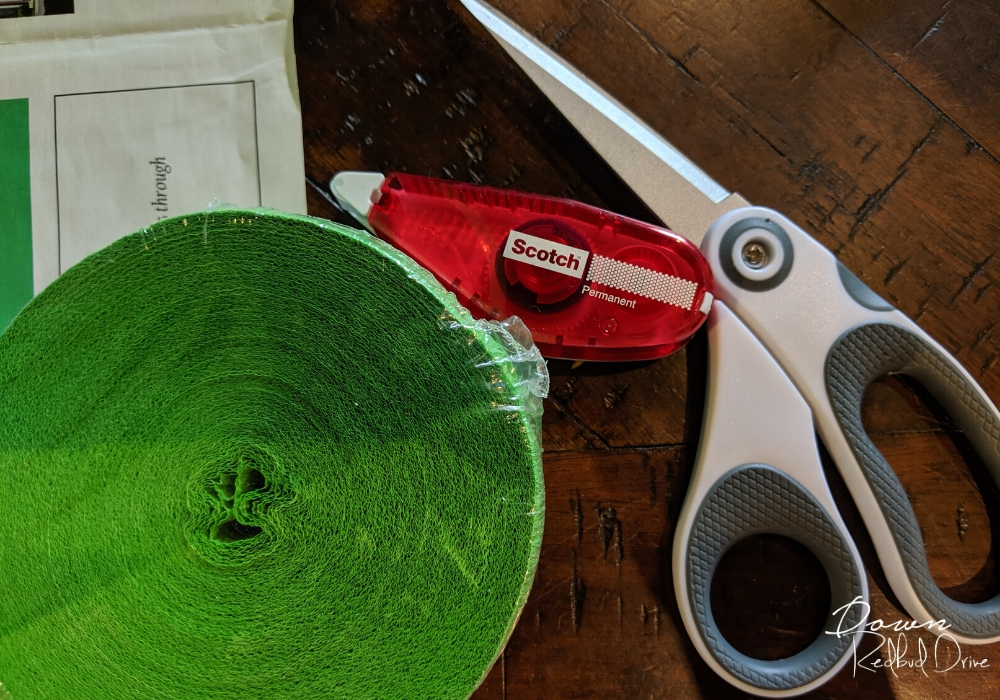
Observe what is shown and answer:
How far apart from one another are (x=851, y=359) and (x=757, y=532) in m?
0.13

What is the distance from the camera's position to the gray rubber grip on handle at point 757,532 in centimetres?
39

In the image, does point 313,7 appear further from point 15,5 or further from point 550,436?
point 550,436

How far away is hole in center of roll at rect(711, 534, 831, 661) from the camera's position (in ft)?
1.35

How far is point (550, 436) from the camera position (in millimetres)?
427

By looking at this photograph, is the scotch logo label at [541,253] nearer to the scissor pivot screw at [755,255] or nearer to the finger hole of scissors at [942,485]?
the scissor pivot screw at [755,255]

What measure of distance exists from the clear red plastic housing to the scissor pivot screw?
3cm

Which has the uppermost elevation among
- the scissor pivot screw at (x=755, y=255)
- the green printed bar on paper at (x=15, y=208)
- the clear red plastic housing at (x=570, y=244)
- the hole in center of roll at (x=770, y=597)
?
the scissor pivot screw at (x=755, y=255)

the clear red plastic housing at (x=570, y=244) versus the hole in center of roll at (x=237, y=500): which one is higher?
the clear red plastic housing at (x=570, y=244)

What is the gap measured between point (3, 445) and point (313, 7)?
34 cm

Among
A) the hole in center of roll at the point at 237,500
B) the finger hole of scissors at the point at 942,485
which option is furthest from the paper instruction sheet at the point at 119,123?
the finger hole of scissors at the point at 942,485

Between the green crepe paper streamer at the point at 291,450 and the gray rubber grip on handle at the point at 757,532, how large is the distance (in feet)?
0.56

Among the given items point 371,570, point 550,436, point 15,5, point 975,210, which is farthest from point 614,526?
point 15,5

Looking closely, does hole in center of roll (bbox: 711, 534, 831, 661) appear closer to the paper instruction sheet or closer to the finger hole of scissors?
the finger hole of scissors

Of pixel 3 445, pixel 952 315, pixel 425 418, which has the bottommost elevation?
pixel 3 445
